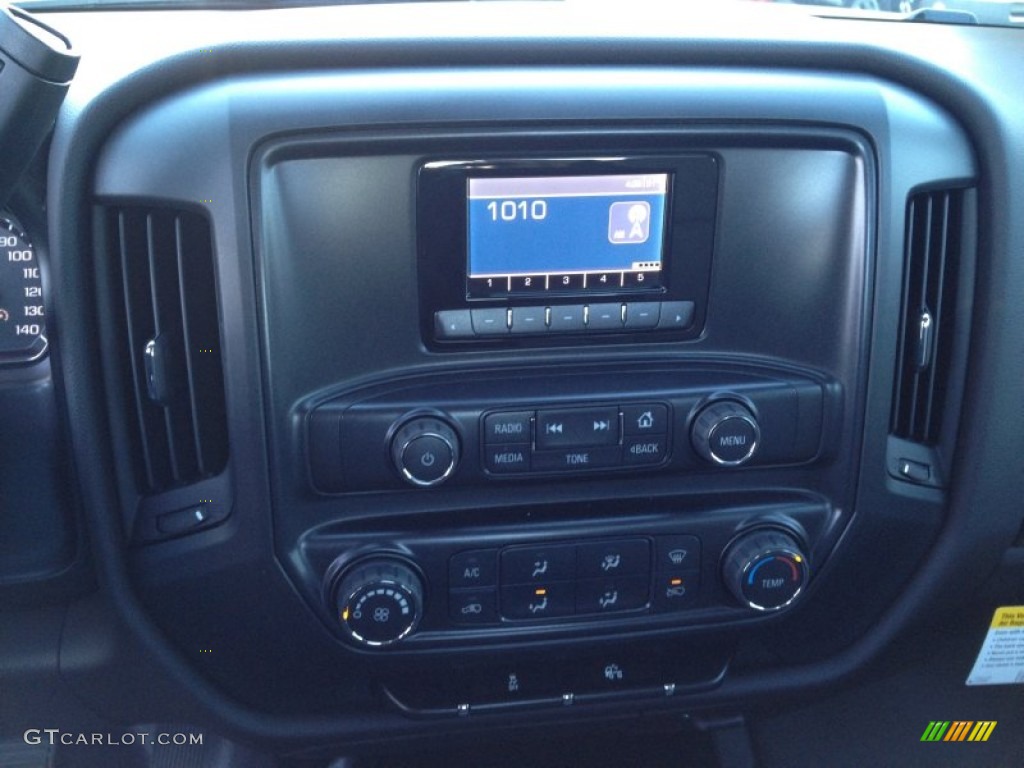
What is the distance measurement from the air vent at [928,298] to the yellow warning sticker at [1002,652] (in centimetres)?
40

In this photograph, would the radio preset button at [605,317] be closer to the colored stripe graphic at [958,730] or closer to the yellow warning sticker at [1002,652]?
the yellow warning sticker at [1002,652]

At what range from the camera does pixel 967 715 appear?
1.50 m

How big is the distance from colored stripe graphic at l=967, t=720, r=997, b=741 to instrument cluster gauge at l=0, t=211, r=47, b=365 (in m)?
1.40

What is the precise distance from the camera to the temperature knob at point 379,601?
1.06 metres

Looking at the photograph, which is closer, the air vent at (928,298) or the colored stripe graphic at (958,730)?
the air vent at (928,298)

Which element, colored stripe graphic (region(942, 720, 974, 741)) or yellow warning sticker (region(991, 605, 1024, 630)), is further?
colored stripe graphic (region(942, 720, 974, 741))

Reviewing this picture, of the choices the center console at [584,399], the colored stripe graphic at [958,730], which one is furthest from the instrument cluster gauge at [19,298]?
the colored stripe graphic at [958,730]

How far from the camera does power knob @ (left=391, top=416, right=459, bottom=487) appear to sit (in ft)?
3.32

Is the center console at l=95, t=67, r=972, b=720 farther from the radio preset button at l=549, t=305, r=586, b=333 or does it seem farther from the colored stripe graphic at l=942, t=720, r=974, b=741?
the colored stripe graphic at l=942, t=720, r=974, b=741
